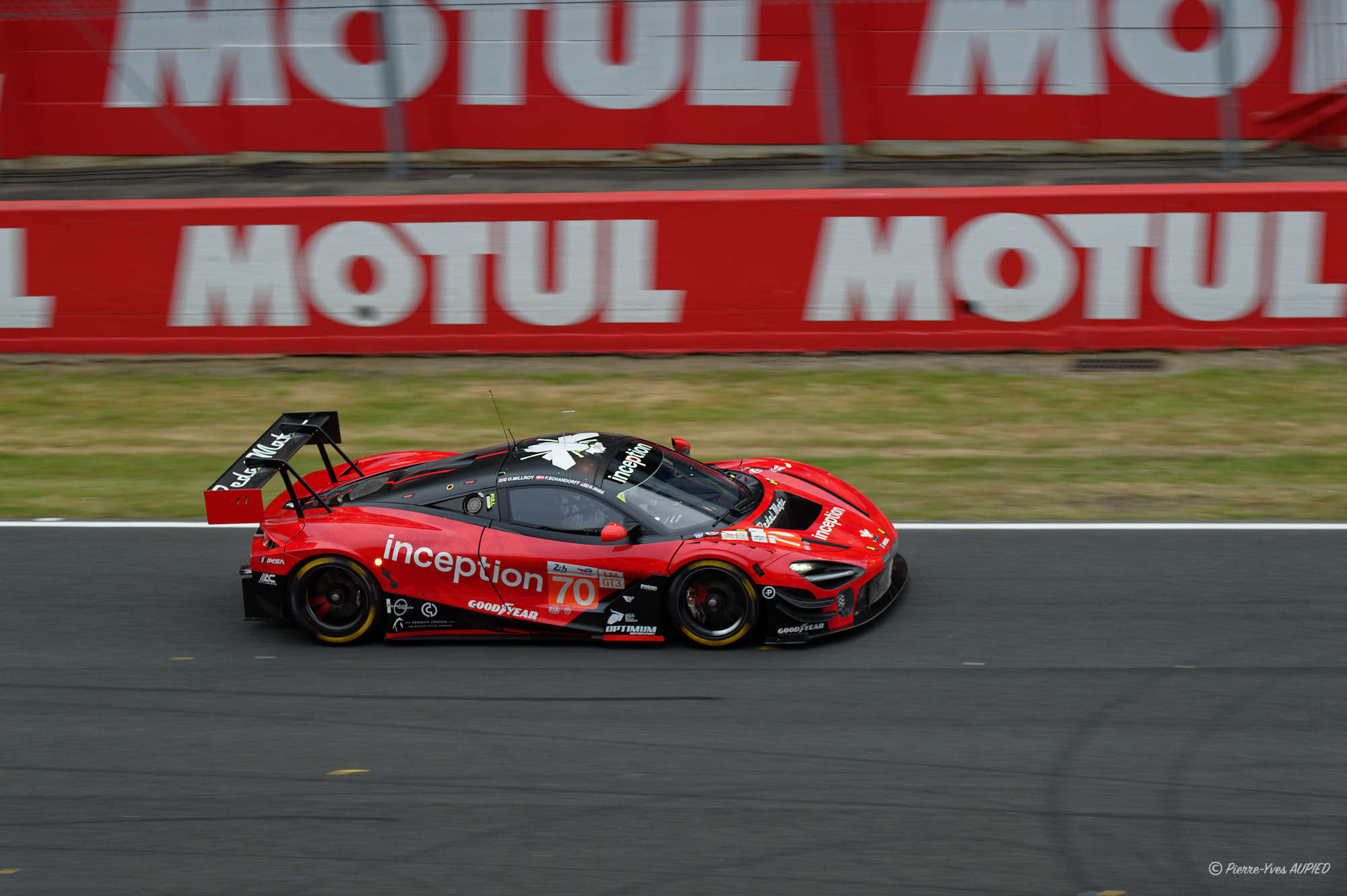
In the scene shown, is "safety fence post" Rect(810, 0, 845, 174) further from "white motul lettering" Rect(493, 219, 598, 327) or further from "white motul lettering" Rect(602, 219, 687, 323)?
"white motul lettering" Rect(493, 219, 598, 327)

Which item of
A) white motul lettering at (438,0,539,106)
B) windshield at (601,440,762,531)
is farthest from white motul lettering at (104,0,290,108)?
windshield at (601,440,762,531)

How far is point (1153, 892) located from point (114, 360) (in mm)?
11442

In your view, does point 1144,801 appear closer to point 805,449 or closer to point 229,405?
point 805,449

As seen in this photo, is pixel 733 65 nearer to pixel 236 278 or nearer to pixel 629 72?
pixel 629 72

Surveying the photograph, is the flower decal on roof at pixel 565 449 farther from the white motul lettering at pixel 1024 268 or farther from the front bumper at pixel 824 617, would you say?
the white motul lettering at pixel 1024 268

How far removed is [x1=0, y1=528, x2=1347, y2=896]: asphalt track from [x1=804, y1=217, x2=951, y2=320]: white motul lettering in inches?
185

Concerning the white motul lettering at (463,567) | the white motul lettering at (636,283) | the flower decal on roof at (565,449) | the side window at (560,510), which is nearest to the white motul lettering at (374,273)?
the white motul lettering at (636,283)

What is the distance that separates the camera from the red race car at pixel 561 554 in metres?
7.10

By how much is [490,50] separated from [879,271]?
6811 mm

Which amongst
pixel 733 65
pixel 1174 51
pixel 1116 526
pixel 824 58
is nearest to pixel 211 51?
pixel 733 65

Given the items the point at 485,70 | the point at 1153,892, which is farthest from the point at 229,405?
the point at 1153,892

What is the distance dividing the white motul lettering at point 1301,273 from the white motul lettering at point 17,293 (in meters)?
11.8

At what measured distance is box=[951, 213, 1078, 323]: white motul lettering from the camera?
12.2 metres

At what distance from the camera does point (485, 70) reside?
54.5 feet
